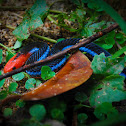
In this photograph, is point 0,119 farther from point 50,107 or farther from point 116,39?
point 116,39

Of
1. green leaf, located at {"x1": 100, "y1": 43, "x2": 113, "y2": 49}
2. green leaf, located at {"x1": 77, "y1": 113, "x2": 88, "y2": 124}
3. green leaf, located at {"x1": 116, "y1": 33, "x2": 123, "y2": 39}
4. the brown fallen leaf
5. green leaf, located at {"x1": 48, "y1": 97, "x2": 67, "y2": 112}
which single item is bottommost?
green leaf, located at {"x1": 77, "y1": 113, "x2": 88, "y2": 124}

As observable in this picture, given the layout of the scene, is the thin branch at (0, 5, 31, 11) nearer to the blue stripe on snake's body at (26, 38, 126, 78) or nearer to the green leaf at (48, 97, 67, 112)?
the blue stripe on snake's body at (26, 38, 126, 78)

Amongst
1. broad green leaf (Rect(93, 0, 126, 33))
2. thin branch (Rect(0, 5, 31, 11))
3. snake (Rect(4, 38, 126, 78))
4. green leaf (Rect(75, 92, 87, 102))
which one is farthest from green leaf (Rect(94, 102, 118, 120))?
thin branch (Rect(0, 5, 31, 11))

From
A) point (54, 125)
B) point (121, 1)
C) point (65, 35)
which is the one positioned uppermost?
point (121, 1)

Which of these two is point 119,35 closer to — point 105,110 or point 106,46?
point 106,46

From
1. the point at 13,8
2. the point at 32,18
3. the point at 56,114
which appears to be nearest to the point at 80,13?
the point at 32,18

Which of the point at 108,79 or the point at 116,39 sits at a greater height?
the point at 116,39

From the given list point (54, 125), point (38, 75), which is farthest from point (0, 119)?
point (38, 75)
